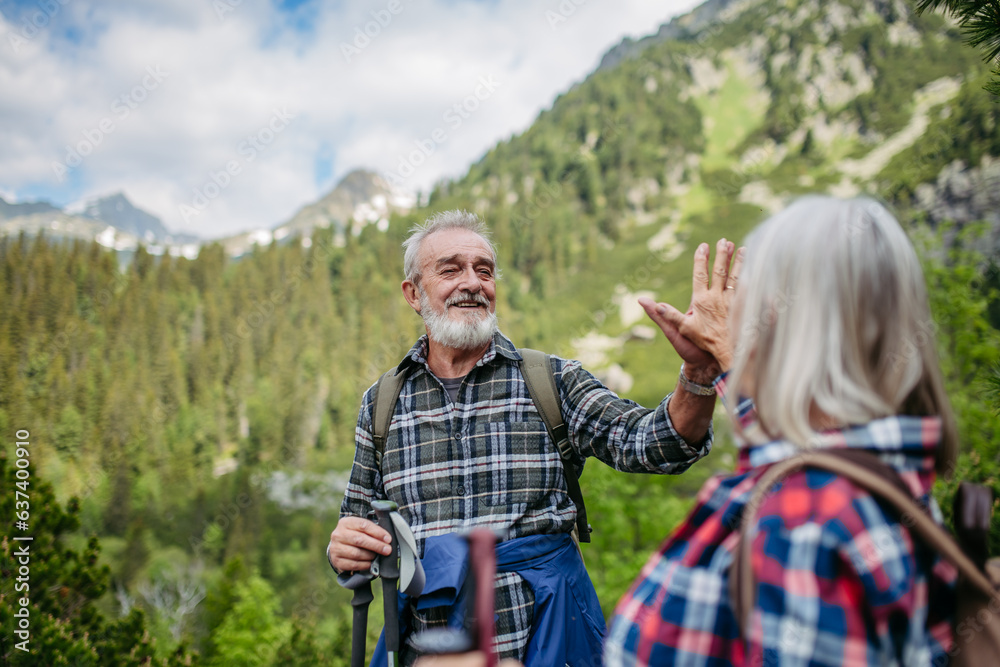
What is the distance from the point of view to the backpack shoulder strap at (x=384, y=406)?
3012 millimetres

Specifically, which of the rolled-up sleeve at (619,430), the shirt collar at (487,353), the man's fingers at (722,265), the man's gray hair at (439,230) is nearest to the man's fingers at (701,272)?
the man's fingers at (722,265)

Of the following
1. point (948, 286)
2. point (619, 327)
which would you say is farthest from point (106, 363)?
point (948, 286)

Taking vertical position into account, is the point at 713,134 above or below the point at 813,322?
above

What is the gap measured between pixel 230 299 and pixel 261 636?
67.8 m

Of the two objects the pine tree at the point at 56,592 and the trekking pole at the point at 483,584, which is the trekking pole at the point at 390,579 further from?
the pine tree at the point at 56,592

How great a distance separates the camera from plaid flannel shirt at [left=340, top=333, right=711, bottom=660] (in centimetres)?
256

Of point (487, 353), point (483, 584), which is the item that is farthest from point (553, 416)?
point (483, 584)

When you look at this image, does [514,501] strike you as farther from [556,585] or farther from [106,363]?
[106,363]

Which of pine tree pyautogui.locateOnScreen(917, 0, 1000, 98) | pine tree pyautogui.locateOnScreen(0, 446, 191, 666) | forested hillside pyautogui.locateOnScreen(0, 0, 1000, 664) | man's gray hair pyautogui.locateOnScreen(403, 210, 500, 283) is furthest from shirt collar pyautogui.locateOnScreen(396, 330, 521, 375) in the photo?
forested hillside pyautogui.locateOnScreen(0, 0, 1000, 664)

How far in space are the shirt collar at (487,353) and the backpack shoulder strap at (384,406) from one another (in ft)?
0.18

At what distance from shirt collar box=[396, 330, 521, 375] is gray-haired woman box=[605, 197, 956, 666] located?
1.68 meters

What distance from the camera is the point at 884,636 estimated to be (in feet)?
3.74

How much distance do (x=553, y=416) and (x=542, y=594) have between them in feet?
2.68

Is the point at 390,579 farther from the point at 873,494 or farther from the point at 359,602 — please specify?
the point at 873,494
